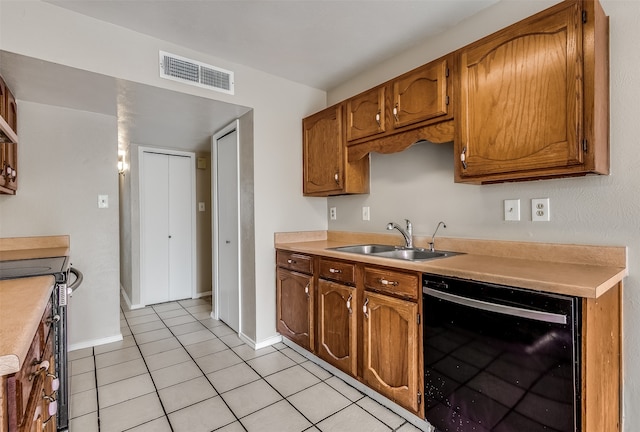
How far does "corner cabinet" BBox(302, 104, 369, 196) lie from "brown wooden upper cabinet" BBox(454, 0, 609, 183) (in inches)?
38.1

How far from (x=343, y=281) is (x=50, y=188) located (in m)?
2.47

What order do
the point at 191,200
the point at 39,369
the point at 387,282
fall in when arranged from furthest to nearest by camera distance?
the point at 191,200, the point at 387,282, the point at 39,369

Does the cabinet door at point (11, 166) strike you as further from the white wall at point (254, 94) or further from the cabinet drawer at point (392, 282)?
the cabinet drawer at point (392, 282)

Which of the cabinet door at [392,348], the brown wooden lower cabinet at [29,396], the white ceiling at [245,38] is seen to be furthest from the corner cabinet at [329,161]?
the brown wooden lower cabinet at [29,396]

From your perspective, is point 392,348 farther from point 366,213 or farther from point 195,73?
point 195,73

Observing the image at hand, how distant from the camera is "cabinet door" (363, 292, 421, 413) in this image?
1638 millimetres

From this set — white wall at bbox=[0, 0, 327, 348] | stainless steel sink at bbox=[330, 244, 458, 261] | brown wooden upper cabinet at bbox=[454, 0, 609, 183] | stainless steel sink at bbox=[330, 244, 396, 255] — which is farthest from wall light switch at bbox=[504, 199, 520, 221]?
white wall at bbox=[0, 0, 327, 348]

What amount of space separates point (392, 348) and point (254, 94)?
2.20 meters

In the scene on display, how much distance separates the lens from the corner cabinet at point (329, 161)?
8.21ft

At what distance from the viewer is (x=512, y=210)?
178 centimetres

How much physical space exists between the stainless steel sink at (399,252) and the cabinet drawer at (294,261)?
0.80 ft

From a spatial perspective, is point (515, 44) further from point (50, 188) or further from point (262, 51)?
point (50, 188)

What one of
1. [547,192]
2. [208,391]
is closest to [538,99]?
[547,192]

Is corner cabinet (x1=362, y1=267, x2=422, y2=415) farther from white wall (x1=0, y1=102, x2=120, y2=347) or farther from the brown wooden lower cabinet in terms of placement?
white wall (x1=0, y1=102, x2=120, y2=347)
